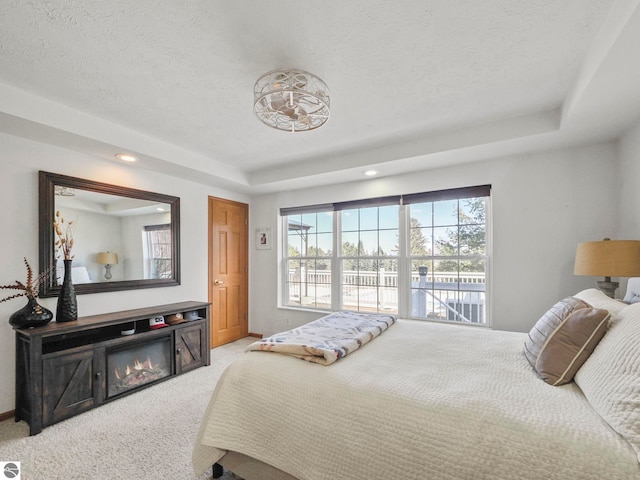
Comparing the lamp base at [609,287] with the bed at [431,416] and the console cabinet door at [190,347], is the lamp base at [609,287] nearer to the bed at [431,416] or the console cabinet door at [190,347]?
the bed at [431,416]

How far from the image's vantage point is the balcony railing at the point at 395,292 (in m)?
3.45

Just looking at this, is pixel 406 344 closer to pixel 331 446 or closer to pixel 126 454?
pixel 331 446

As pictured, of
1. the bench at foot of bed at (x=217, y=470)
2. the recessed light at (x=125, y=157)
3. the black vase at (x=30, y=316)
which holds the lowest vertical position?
the bench at foot of bed at (x=217, y=470)

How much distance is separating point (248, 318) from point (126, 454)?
290 centimetres

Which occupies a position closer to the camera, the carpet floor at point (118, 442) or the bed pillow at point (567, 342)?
the bed pillow at point (567, 342)

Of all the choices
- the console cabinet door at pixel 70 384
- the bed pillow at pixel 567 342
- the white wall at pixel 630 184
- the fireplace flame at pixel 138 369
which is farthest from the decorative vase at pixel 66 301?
the white wall at pixel 630 184

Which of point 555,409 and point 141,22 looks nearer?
point 555,409

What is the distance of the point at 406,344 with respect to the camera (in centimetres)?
202

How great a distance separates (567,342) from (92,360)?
3314 millimetres

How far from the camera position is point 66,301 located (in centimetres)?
254

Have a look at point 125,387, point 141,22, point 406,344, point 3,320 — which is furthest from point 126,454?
point 141,22

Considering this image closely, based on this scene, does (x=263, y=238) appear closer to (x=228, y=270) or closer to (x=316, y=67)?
(x=228, y=270)

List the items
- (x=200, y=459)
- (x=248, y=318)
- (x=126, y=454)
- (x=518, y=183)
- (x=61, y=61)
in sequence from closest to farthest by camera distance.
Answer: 1. (x=200, y=459)
2. (x=61, y=61)
3. (x=126, y=454)
4. (x=518, y=183)
5. (x=248, y=318)

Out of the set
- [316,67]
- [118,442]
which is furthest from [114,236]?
[316,67]
